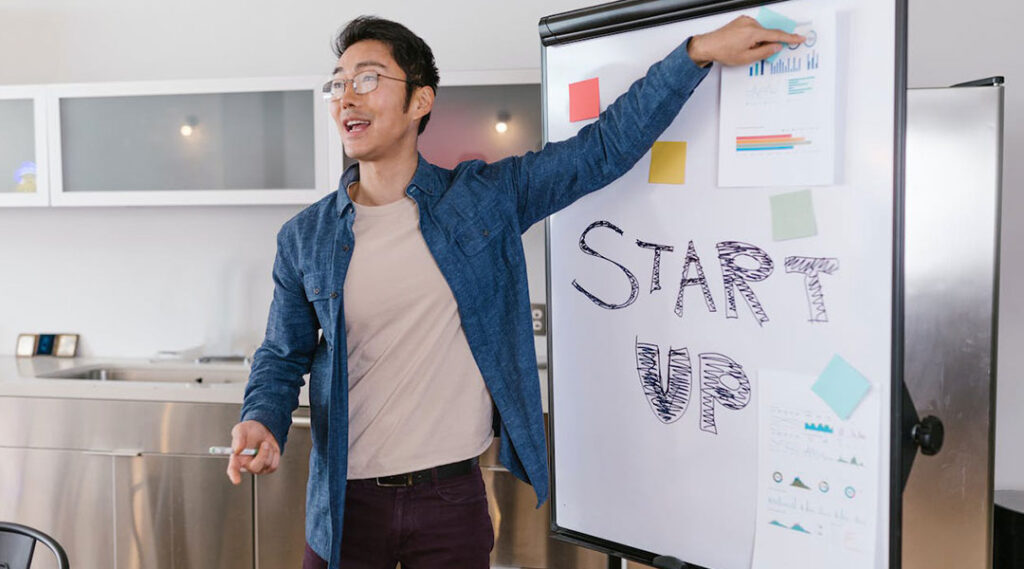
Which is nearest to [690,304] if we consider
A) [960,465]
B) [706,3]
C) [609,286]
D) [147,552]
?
[609,286]

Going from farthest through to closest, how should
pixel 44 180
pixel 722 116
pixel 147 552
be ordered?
pixel 44 180, pixel 147 552, pixel 722 116

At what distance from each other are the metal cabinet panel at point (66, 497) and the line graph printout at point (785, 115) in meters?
2.05

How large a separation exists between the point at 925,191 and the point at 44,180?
258cm

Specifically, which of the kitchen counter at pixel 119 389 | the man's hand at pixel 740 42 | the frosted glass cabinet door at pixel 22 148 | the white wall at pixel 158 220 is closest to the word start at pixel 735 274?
the man's hand at pixel 740 42

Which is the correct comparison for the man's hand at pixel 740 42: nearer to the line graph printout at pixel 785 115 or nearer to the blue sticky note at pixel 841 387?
the line graph printout at pixel 785 115

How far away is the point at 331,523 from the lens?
4.47 feet

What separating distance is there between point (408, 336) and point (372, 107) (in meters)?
0.40

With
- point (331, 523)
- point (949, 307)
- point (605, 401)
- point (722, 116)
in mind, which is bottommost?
point (331, 523)

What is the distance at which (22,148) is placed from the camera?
2688mm

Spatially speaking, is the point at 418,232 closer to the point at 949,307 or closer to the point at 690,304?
the point at 690,304

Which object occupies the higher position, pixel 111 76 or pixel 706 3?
pixel 111 76

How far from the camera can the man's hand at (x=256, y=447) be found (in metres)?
1.29

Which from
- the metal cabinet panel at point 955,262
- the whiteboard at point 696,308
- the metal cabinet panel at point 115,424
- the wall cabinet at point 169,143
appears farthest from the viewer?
the wall cabinet at point 169,143

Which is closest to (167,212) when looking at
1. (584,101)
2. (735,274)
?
(584,101)
